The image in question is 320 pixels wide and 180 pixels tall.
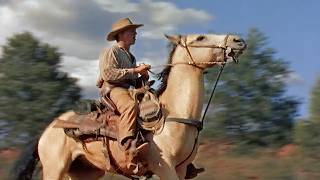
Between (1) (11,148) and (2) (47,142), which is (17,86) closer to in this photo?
(1) (11,148)

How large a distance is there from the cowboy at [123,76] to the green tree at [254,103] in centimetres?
1608

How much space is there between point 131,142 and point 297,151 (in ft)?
41.4

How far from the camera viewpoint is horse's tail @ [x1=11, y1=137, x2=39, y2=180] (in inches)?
425

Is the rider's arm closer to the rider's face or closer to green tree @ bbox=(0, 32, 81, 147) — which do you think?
the rider's face

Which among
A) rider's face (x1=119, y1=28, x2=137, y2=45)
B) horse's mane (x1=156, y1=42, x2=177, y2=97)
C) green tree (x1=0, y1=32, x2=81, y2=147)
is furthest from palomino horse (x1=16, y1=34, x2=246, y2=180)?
green tree (x1=0, y1=32, x2=81, y2=147)

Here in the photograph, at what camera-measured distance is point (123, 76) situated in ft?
31.4

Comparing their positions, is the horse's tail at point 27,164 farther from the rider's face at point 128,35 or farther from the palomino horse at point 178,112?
the rider's face at point 128,35

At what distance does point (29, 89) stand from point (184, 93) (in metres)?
19.4

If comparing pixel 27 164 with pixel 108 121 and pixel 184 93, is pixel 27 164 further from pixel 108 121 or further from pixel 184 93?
pixel 184 93

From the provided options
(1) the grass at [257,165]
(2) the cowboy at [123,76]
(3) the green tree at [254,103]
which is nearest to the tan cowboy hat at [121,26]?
(2) the cowboy at [123,76]

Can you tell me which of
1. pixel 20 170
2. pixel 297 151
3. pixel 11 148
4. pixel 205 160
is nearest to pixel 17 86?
pixel 11 148

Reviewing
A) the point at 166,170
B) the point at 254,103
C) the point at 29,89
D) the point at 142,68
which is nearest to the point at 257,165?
the point at 254,103

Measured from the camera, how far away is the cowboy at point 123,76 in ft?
30.3

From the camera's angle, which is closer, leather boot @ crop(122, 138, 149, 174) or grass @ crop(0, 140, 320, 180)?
leather boot @ crop(122, 138, 149, 174)
